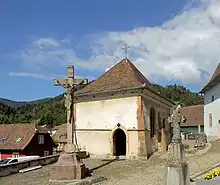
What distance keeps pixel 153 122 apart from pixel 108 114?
156 inches

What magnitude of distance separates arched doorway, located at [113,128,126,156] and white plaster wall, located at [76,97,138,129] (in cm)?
98

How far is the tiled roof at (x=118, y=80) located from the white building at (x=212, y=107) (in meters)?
14.3

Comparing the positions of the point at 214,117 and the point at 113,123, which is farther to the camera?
the point at 214,117

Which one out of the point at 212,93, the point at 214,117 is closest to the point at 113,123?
the point at 214,117

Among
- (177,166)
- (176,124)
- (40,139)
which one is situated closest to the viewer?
(177,166)

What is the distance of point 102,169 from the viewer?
62.0 ft

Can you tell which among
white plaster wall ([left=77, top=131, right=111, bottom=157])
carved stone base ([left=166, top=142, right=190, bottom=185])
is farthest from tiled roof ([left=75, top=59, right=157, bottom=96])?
carved stone base ([left=166, top=142, right=190, bottom=185])

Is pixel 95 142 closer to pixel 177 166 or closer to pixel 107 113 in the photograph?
pixel 107 113

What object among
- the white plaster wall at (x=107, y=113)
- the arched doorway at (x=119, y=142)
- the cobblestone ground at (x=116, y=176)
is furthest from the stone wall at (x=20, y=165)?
the arched doorway at (x=119, y=142)

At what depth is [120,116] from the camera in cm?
2519

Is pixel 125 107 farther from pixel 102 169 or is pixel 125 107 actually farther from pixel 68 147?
pixel 68 147

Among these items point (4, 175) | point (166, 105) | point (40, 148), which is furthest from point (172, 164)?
point (40, 148)

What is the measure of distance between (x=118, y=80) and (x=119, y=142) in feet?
16.5

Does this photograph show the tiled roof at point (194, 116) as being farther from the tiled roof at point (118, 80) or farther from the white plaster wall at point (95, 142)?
the white plaster wall at point (95, 142)
